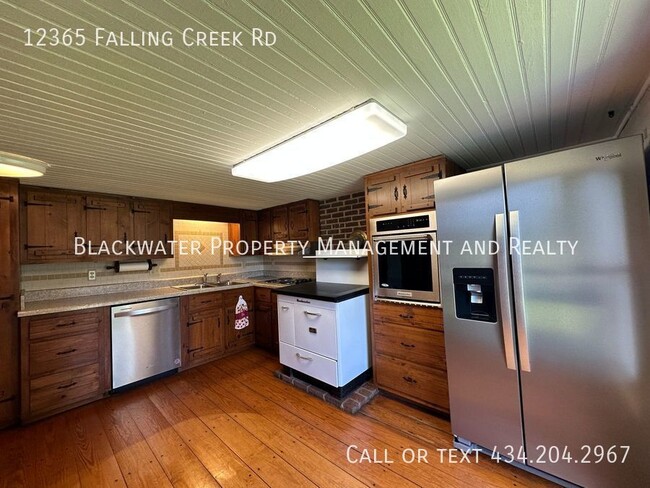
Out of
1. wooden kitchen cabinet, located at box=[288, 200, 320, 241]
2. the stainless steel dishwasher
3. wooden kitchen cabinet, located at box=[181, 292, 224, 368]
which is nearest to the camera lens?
the stainless steel dishwasher

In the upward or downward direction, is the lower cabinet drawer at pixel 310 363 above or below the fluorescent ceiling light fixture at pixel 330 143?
below

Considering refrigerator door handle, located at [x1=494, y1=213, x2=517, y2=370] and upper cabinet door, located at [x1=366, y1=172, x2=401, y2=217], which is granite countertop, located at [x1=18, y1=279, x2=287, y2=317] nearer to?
upper cabinet door, located at [x1=366, y1=172, x2=401, y2=217]

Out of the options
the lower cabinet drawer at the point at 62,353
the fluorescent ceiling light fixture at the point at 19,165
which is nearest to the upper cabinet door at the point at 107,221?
the lower cabinet drawer at the point at 62,353

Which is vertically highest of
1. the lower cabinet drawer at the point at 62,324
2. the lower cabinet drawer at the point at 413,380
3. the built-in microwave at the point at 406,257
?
the built-in microwave at the point at 406,257

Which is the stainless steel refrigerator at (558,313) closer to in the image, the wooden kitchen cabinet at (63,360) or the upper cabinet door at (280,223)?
the upper cabinet door at (280,223)

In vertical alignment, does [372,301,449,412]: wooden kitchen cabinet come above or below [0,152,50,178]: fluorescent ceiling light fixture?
below

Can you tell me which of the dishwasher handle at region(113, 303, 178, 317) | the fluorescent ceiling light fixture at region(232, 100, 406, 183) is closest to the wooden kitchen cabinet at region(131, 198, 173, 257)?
the dishwasher handle at region(113, 303, 178, 317)

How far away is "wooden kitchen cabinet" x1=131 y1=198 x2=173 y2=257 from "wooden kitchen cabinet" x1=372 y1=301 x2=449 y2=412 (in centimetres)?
280

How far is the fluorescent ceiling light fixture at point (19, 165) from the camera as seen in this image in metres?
1.64

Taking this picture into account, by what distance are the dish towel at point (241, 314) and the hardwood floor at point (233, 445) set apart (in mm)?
1109

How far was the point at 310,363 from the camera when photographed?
2625mm

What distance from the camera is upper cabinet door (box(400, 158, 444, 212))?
2186mm

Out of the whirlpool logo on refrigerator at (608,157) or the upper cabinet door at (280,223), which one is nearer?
the whirlpool logo on refrigerator at (608,157)

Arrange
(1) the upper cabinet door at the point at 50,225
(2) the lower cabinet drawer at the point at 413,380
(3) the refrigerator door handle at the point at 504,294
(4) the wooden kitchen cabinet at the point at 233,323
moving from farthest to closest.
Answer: (4) the wooden kitchen cabinet at the point at 233,323
(1) the upper cabinet door at the point at 50,225
(2) the lower cabinet drawer at the point at 413,380
(3) the refrigerator door handle at the point at 504,294
